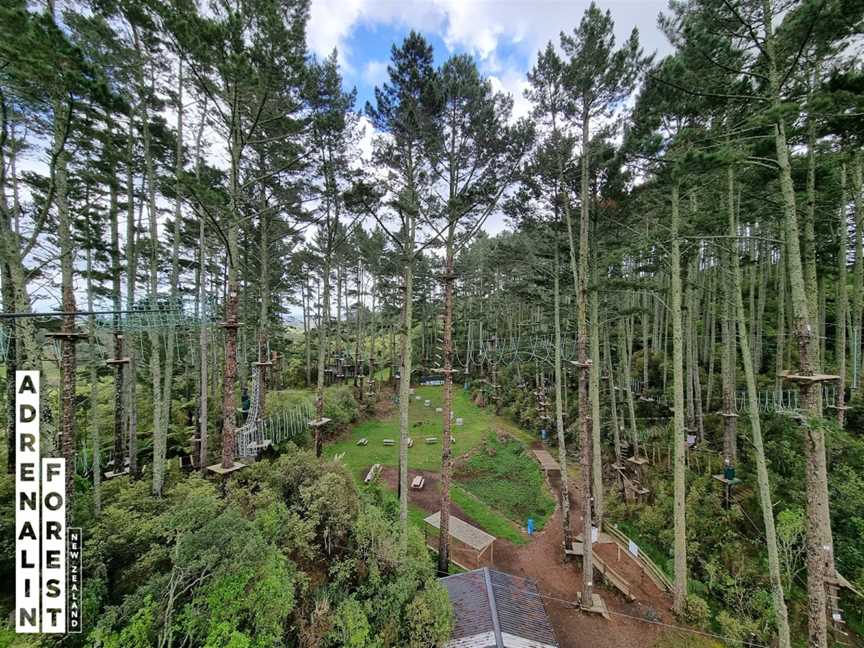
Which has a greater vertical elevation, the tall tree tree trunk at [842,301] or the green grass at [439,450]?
the tall tree tree trunk at [842,301]

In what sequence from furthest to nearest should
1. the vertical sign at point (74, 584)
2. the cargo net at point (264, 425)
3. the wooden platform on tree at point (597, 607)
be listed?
the cargo net at point (264, 425)
the wooden platform on tree at point (597, 607)
the vertical sign at point (74, 584)

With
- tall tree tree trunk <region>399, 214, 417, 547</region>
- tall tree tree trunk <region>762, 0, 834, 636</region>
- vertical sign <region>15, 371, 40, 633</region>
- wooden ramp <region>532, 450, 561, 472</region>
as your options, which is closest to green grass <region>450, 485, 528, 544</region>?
wooden ramp <region>532, 450, 561, 472</region>

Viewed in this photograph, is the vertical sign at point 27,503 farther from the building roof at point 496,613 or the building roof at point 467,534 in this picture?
the building roof at point 467,534

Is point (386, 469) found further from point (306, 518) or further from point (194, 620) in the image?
point (194, 620)

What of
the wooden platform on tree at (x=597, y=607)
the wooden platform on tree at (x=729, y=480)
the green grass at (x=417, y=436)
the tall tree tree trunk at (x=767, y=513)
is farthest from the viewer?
the green grass at (x=417, y=436)

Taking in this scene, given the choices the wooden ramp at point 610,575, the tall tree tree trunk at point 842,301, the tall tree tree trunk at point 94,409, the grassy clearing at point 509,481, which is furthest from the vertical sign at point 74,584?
the tall tree tree trunk at point 842,301

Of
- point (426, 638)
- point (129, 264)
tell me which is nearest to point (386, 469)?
point (426, 638)
